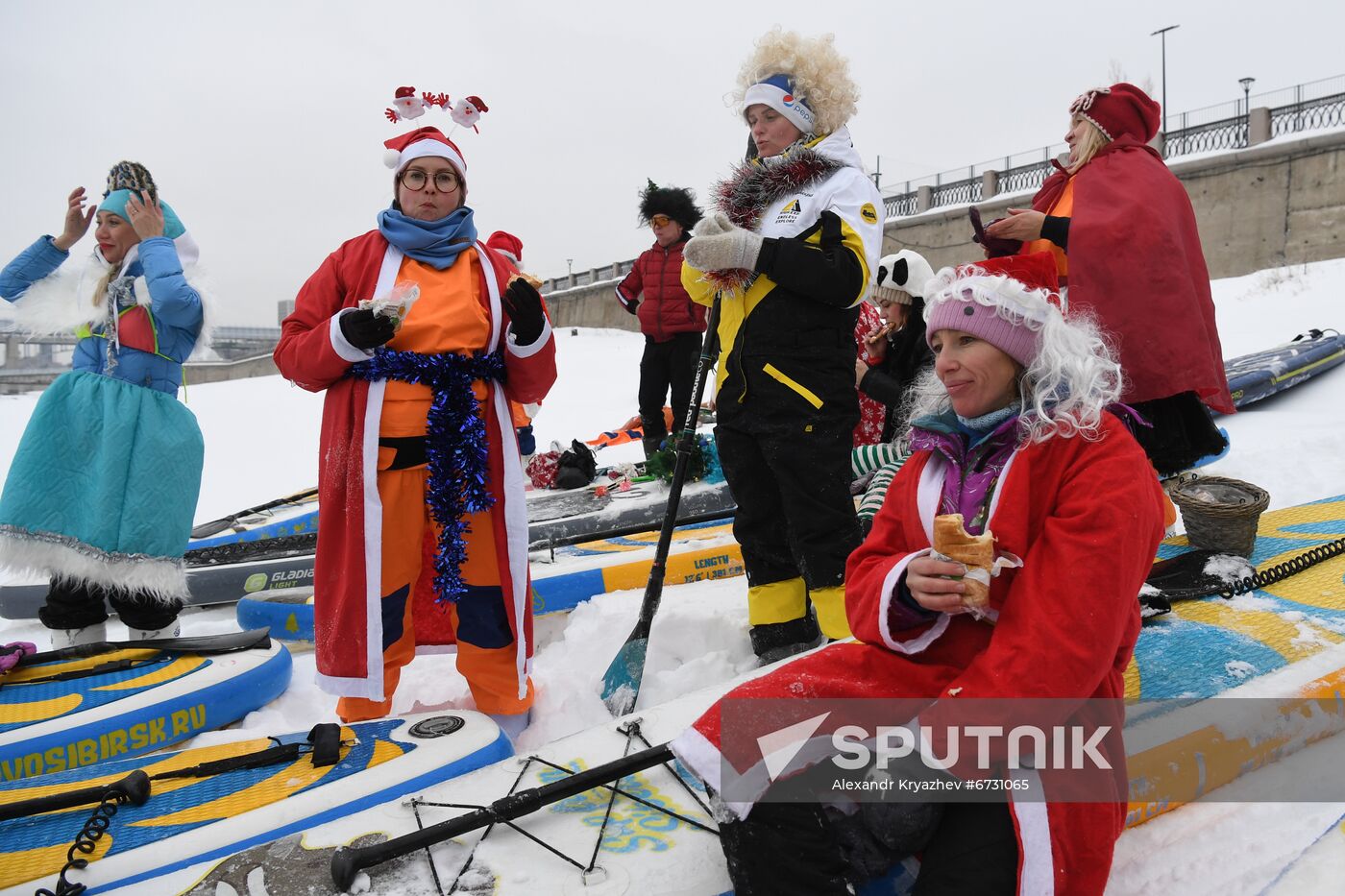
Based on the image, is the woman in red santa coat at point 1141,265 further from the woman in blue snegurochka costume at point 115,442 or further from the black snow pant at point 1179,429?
the woman in blue snegurochka costume at point 115,442

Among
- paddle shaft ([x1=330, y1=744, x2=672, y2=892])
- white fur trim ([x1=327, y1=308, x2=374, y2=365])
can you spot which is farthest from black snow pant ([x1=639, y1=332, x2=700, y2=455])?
paddle shaft ([x1=330, y1=744, x2=672, y2=892])

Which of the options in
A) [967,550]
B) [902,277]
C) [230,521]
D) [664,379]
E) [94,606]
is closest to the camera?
[967,550]

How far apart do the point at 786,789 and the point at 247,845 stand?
1.26 meters

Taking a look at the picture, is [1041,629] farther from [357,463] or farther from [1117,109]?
[1117,109]

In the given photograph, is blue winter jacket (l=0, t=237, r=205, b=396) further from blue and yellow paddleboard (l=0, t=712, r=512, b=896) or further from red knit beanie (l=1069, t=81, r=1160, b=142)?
red knit beanie (l=1069, t=81, r=1160, b=142)

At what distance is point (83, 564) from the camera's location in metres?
3.23

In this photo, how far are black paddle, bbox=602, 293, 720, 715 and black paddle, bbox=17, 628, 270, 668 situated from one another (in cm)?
144

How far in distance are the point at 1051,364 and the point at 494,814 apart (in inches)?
58.5

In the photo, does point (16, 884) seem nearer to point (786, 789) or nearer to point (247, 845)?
point (247, 845)

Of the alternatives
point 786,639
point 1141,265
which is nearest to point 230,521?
point 786,639

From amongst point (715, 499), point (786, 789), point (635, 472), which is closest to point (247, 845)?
point (786, 789)

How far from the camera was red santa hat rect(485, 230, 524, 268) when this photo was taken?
3127 millimetres

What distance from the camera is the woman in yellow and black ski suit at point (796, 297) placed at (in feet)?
8.91

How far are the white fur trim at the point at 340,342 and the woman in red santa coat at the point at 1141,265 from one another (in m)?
2.05
